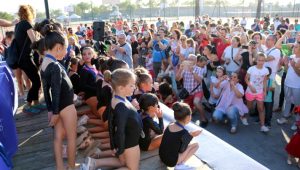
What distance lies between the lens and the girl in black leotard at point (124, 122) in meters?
2.66

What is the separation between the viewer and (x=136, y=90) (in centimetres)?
410

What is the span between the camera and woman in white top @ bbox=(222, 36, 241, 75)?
6822mm

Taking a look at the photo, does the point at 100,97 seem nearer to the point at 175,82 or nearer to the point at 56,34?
the point at 56,34

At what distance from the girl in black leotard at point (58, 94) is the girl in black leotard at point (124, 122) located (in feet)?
1.13

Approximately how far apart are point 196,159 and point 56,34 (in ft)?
6.39

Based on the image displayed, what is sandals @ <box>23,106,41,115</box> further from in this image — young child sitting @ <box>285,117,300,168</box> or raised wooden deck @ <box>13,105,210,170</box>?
young child sitting @ <box>285,117,300,168</box>

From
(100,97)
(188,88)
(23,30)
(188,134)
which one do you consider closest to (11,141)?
(100,97)

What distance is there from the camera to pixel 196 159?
3.20 meters

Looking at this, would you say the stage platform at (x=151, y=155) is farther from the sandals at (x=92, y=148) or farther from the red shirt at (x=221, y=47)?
the red shirt at (x=221, y=47)

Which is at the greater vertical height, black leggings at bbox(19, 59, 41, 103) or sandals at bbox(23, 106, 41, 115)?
black leggings at bbox(19, 59, 41, 103)

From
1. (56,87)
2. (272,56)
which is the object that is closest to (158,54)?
(272,56)

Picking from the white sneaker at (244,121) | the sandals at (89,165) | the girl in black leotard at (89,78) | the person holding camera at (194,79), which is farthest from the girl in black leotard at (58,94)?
the white sneaker at (244,121)

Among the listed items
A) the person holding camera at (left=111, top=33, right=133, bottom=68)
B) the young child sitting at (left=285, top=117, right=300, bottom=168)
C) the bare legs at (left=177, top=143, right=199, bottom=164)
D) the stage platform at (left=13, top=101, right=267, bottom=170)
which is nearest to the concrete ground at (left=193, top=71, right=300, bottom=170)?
the young child sitting at (left=285, top=117, right=300, bottom=168)

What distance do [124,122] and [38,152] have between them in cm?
156
